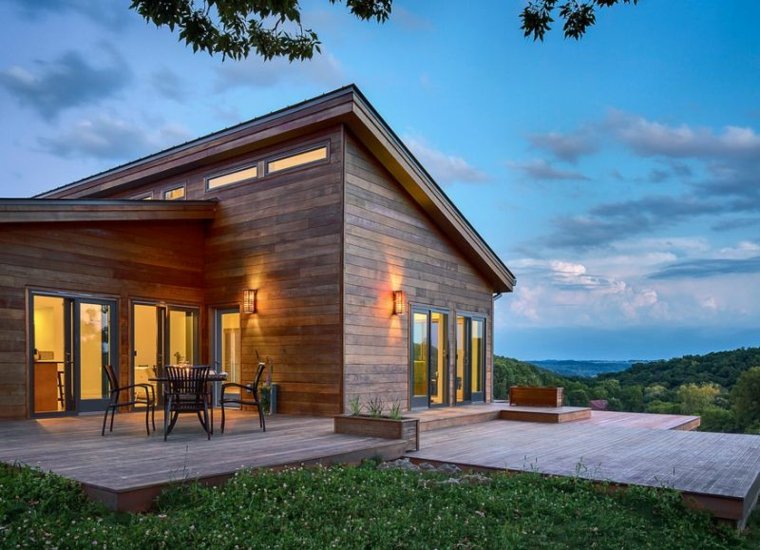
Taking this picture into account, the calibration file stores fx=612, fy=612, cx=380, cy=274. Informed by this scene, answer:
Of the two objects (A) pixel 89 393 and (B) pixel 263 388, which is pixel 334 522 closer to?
(B) pixel 263 388

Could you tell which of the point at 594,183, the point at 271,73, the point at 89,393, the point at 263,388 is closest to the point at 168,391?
the point at 263,388

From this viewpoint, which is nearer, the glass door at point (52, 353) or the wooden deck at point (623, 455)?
the wooden deck at point (623, 455)

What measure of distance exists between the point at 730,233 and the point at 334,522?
1706 cm

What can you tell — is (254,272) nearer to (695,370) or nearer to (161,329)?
(161,329)

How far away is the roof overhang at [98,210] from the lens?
8.25 meters

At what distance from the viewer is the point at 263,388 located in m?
9.60

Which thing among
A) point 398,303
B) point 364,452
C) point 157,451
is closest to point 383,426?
point 364,452

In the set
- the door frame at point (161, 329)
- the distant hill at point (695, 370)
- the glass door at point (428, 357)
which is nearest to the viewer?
the door frame at point (161, 329)

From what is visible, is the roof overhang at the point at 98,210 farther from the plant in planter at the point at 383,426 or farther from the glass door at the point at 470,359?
the glass door at the point at 470,359

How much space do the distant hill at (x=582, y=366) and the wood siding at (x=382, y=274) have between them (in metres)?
12.8

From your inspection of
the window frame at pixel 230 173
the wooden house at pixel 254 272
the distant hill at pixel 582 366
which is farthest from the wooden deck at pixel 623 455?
the distant hill at pixel 582 366

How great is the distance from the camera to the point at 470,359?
1238 centimetres

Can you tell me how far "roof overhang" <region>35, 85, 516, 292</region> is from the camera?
9.01 metres

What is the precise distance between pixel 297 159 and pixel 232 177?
156 centimetres
